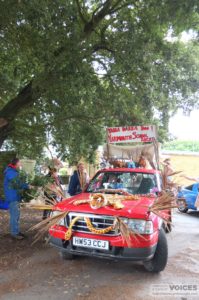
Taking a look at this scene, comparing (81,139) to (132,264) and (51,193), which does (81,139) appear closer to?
(51,193)

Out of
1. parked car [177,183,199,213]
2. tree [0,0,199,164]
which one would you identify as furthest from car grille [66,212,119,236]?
parked car [177,183,199,213]

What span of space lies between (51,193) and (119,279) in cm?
283

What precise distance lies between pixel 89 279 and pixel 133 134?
480 cm

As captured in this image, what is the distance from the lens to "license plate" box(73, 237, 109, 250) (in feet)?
17.0

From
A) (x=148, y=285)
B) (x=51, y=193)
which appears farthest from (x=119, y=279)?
(x=51, y=193)

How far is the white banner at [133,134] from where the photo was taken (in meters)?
9.14

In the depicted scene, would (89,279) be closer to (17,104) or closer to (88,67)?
(88,67)

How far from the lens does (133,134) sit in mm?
9281

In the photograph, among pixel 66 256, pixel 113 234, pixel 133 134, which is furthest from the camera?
pixel 133 134

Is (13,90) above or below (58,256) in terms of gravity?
above

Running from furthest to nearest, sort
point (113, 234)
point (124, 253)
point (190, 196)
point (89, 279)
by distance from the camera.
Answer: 1. point (190, 196)
2. point (89, 279)
3. point (113, 234)
4. point (124, 253)

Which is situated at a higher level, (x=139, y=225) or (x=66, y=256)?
(x=139, y=225)

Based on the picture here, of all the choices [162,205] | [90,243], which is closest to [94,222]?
[90,243]

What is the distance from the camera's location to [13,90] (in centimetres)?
1094
